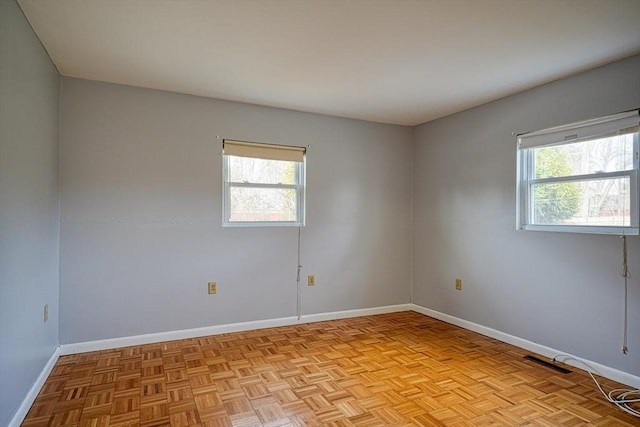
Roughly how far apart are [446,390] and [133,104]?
3341 mm

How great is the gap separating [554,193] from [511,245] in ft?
1.90

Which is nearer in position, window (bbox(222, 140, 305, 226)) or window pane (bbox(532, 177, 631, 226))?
window pane (bbox(532, 177, 631, 226))

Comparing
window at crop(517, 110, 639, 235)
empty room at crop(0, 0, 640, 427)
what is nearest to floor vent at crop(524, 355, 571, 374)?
empty room at crop(0, 0, 640, 427)

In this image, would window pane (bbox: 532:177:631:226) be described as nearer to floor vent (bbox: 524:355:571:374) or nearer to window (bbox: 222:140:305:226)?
floor vent (bbox: 524:355:571:374)

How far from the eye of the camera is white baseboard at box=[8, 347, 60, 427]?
1953 mm

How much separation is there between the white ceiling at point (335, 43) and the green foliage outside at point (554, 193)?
25.4 inches

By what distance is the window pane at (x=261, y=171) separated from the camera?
3703 mm

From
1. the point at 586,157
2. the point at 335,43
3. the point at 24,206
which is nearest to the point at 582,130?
the point at 586,157

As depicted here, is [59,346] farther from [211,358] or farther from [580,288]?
[580,288]

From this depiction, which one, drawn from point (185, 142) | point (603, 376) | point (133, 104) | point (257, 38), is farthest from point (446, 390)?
point (133, 104)

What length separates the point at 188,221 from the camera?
3.43 metres

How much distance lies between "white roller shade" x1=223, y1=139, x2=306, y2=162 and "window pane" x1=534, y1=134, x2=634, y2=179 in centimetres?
226

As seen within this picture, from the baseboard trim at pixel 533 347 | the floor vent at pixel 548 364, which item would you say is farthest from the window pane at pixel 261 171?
the floor vent at pixel 548 364

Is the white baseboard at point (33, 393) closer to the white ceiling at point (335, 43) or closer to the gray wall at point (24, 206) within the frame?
the gray wall at point (24, 206)
